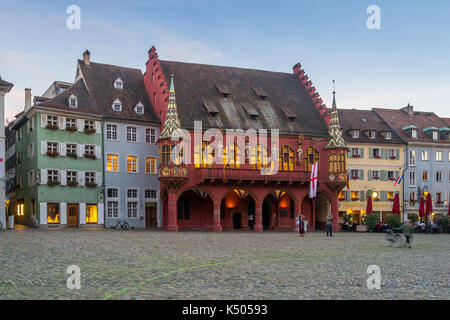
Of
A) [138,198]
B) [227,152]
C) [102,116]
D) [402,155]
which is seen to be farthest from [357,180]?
[102,116]

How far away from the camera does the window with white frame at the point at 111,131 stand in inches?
1868

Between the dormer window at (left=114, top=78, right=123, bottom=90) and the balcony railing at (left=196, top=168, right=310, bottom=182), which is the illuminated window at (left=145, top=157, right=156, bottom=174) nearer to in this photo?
the balcony railing at (left=196, top=168, right=310, bottom=182)

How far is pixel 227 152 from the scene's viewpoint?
1864 inches

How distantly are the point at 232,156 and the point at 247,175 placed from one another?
2.44m

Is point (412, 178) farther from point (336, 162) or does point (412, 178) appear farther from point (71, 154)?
point (71, 154)

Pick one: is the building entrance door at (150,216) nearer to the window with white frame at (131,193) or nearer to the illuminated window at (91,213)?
the window with white frame at (131,193)

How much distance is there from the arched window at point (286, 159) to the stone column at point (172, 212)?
35.2 feet

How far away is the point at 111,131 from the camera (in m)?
47.6

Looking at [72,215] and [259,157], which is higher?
[259,157]

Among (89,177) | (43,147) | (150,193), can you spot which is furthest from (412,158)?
(43,147)

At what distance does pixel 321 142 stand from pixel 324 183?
3855 mm
